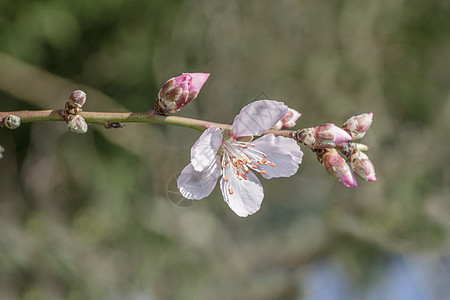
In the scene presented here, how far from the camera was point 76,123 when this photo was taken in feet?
2.97

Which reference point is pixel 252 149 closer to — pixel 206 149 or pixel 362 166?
pixel 206 149

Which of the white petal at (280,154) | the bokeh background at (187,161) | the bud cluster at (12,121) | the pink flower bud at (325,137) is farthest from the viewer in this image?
the bokeh background at (187,161)

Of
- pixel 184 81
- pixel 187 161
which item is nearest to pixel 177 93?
pixel 184 81

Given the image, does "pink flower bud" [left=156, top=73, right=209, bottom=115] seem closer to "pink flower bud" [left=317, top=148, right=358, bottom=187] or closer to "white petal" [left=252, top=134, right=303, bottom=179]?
"white petal" [left=252, top=134, right=303, bottom=179]

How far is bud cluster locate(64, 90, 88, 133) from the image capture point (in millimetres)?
902

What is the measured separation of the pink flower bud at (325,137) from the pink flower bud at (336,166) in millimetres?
55

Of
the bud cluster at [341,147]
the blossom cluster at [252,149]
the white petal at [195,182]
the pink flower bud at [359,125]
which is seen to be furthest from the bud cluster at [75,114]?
the pink flower bud at [359,125]

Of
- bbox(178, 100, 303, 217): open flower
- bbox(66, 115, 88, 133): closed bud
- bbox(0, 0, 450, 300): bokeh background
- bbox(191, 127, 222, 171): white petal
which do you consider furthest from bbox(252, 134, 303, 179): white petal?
bbox(0, 0, 450, 300): bokeh background

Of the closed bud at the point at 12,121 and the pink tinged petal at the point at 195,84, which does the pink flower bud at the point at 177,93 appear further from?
the closed bud at the point at 12,121

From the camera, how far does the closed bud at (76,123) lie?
0.90 meters

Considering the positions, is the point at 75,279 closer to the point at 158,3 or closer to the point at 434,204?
the point at 158,3

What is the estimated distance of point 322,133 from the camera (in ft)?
3.25

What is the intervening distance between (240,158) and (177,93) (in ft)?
0.97

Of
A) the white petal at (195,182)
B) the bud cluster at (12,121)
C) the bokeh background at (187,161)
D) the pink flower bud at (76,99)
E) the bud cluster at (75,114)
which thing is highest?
the bokeh background at (187,161)
